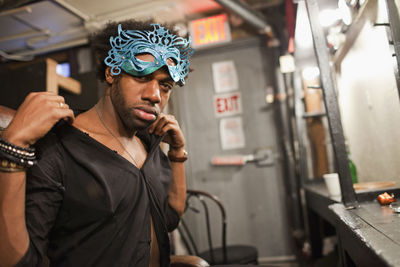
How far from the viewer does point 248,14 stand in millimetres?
3748

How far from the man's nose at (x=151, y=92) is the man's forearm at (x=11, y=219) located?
1.76 feet

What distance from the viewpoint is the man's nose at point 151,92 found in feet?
4.11

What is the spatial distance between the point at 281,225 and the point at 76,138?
11.4 feet

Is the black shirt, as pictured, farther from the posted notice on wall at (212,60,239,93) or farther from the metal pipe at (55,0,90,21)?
the posted notice on wall at (212,60,239,93)

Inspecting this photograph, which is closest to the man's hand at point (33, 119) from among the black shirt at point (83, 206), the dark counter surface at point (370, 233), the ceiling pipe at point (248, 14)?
the black shirt at point (83, 206)

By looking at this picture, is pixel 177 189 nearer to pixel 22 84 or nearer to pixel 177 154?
pixel 177 154

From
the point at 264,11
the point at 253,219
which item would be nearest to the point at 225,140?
the point at 253,219

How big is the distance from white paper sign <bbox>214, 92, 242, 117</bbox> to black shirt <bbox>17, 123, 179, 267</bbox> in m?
3.18

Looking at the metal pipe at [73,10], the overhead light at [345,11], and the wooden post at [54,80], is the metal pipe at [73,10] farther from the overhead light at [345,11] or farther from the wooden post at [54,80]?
the overhead light at [345,11]

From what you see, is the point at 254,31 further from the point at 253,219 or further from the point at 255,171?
the point at 253,219

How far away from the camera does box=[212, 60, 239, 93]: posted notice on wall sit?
4.33 m

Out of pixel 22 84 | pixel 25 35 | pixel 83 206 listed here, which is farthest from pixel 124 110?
pixel 25 35

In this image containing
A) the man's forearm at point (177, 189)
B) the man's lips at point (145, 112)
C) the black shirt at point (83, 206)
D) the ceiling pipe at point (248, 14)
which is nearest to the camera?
the black shirt at point (83, 206)

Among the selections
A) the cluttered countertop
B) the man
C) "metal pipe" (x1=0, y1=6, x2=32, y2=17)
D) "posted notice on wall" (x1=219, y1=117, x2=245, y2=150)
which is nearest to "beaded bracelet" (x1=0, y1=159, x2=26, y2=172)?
the man
